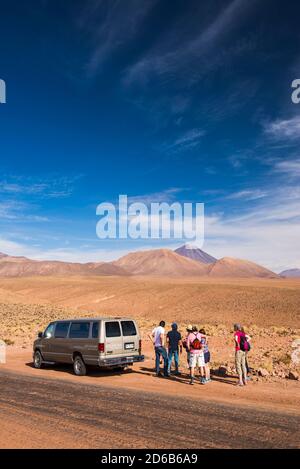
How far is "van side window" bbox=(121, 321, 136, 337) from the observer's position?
16.6 metres

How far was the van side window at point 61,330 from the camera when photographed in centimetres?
1766

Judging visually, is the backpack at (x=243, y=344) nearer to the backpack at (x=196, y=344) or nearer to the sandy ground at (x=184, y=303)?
the backpack at (x=196, y=344)

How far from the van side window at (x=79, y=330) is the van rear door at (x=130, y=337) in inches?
53.6

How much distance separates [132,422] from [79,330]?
7.93 metres

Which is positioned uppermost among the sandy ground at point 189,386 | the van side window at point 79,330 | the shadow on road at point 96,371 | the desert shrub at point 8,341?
the van side window at point 79,330

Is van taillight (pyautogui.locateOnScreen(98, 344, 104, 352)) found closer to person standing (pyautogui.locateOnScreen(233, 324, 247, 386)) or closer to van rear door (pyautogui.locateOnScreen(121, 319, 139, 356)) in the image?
van rear door (pyautogui.locateOnScreen(121, 319, 139, 356))

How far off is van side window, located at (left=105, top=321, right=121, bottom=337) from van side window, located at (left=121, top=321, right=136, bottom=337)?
24cm

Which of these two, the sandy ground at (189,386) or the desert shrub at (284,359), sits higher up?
the desert shrub at (284,359)

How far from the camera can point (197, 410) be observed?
1071 centimetres

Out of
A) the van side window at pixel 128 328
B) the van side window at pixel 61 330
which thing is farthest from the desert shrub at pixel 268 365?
the van side window at pixel 61 330

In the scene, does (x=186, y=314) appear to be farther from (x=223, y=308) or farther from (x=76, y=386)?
(x=76, y=386)

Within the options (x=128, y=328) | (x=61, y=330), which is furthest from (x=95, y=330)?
(x=61, y=330)

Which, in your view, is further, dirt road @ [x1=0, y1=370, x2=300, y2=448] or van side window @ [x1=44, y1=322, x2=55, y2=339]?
van side window @ [x1=44, y1=322, x2=55, y2=339]

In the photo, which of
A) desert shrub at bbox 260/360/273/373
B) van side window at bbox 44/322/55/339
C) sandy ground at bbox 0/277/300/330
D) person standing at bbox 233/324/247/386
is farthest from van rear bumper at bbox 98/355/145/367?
sandy ground at bbox 0/277/300/330
